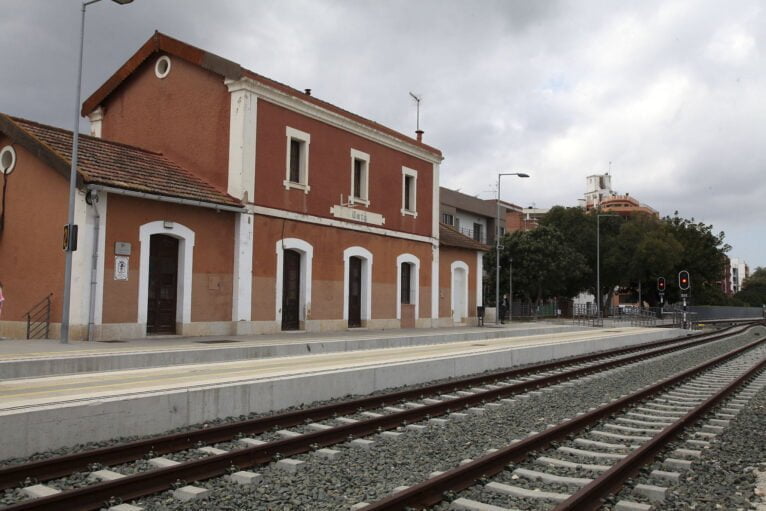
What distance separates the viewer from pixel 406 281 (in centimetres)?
2702

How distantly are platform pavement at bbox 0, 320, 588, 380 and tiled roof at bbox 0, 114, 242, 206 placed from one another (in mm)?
3891

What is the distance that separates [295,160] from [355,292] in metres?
5.45

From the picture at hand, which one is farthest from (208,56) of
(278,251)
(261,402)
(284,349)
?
(261,402)

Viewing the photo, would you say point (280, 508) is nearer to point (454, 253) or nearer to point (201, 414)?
point (201, 414)

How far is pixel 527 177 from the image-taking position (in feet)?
109

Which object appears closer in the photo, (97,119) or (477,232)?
(97,119)

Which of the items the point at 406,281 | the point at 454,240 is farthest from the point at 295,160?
the point at 454,240

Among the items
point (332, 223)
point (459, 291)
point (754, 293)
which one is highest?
point (754, 293)

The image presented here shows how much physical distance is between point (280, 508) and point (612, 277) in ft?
186

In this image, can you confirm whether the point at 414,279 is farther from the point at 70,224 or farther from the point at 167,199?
the point at 70,224

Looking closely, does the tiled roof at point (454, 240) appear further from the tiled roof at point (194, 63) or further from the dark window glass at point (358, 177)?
the tiled roof at point (194, 63)

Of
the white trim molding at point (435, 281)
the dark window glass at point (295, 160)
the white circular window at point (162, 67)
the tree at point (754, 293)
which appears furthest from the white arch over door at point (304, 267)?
the tree at point (754, 293)

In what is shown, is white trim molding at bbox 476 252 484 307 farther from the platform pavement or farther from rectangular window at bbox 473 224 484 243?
rectangular window at bbox 473 224 484 243

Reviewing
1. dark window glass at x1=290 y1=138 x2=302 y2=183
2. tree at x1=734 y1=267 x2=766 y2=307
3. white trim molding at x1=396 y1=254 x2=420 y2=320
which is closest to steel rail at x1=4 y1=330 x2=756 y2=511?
dark window glass at x1=290 y1=138 x2=302 y2=183
